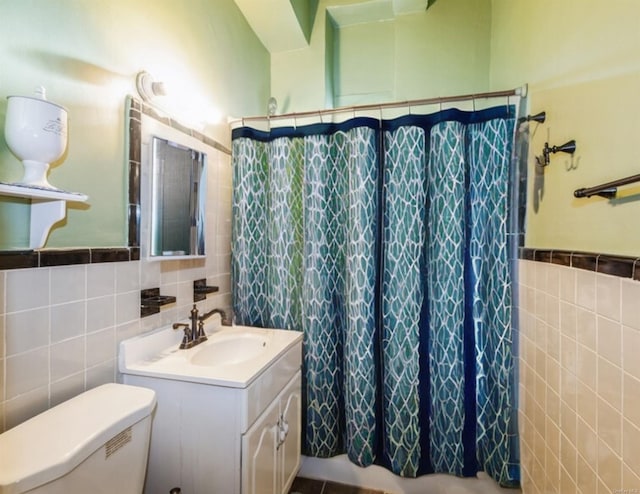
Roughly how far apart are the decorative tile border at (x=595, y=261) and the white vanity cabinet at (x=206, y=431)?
3.66ft

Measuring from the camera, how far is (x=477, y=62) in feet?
6.21

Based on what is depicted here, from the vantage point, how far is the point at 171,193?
132cm

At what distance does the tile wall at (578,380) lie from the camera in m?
0.77

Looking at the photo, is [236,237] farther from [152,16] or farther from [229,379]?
[152,16]

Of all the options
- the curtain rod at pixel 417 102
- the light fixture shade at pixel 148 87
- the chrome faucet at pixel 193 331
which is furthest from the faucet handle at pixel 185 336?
the curtain rod at pixel 417 102

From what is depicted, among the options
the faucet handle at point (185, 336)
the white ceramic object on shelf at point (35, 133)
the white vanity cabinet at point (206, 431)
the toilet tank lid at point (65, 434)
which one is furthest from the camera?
the faucet handle at point (185, 336)

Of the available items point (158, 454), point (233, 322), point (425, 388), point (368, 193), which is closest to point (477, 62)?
point (368, 193)

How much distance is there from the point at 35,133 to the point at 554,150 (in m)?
1.60

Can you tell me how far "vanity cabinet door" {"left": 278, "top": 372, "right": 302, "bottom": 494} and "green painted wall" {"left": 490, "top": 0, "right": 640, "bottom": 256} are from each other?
1270 mm

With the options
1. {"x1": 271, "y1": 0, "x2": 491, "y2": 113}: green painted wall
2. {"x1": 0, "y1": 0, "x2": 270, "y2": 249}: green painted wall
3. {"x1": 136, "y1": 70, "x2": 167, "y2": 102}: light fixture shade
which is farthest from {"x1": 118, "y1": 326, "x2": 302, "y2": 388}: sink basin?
{"x1": 271, "y1": 0, "x2": 491, "y2": 113}: green painted wall

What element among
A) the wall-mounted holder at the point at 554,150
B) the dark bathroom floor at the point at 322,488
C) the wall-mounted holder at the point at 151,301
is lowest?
the dark bathroom floor at the point at 322,488

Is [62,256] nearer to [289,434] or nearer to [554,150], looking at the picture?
[289,434]

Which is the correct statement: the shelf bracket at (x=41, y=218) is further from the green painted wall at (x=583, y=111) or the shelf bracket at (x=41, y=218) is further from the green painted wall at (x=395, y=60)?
the green painted wall at (x=395, y=60)

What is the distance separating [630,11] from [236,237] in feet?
5.57
